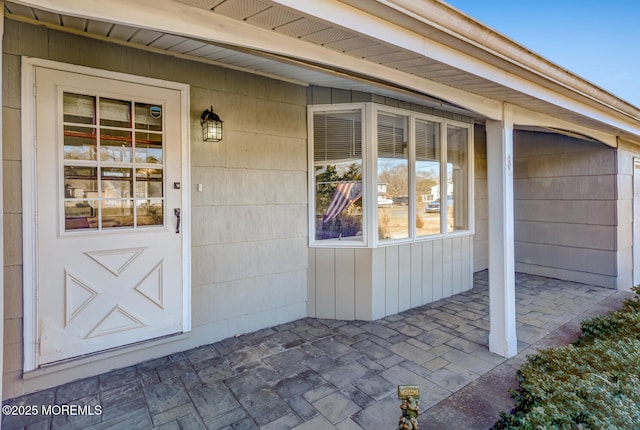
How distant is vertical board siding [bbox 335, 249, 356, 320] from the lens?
3857 millimetres

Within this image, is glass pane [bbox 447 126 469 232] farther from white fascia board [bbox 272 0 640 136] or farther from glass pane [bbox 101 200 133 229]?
glass pane [bbox 101 200 133 229]

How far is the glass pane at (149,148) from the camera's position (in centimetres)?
286

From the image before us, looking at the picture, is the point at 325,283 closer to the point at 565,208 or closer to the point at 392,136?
the point at 392,136

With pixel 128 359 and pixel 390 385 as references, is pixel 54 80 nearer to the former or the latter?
pixel 128 359

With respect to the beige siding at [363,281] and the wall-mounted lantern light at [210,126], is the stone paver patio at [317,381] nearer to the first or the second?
the beige siding at [363,281]

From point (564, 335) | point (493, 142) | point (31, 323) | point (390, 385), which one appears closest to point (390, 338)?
point (390, 385)

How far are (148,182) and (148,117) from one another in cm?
55

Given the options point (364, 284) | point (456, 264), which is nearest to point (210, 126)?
point (364, 284)

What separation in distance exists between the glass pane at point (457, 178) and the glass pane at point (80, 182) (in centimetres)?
411

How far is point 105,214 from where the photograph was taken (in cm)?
272

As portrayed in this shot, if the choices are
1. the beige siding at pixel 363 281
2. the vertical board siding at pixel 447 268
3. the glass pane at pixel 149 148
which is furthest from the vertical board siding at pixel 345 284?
the glass pane at pixel 149 148

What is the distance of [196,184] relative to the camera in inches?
123

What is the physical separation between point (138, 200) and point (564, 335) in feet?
13.8

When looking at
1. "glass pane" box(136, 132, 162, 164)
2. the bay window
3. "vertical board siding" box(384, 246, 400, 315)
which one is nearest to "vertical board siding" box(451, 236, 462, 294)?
the bay window
